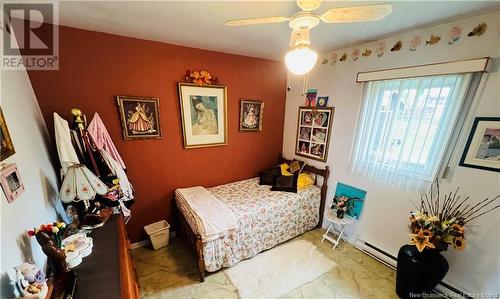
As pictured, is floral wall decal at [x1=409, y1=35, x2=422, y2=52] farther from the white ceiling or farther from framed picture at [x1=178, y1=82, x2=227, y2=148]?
framed picture at [x1=178, y1=82, x2=227, y2=148]

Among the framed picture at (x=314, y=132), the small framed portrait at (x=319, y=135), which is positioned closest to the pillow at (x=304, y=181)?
the framed picture at (x=314, y=132)

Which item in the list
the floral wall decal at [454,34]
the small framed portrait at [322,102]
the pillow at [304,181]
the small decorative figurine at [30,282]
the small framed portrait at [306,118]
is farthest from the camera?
the small framed portrait at [306,118]

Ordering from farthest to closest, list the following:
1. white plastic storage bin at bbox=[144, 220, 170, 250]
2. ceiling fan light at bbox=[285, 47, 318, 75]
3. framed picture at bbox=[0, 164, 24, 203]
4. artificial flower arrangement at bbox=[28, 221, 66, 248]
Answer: white plastic storage bin at bbox=[144, 220, 170, 250]
ceiling fan light at bbox=[285, 47, 318, 75]
artificial flower arrangement at bbox=[28, 221, 66, 248]
framed picture at bbox=[0, 164, 24, 203]

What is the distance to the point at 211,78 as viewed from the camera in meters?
2.42

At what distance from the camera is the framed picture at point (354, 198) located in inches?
90.7

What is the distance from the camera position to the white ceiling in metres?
1.32

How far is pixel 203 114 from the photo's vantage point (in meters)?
2.46

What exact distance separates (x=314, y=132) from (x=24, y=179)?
2863mm

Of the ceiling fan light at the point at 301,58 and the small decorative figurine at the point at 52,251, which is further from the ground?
the ceiling fan light at the point at 301,58

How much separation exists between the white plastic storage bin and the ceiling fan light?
2.28m

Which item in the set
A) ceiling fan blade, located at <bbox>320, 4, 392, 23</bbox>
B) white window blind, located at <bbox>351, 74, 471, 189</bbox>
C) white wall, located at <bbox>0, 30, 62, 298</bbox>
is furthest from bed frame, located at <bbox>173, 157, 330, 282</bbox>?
ceiling fan blade, located at <bbox>320, 4, 392, 23</bbox>

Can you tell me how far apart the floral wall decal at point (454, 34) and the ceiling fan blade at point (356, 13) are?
3.64ft

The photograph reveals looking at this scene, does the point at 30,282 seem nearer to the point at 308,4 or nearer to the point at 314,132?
Answer: the point at 308,4

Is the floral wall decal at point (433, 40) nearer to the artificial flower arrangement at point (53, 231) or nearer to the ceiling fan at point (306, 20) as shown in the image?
the ceiling fan at point (306, 20)
